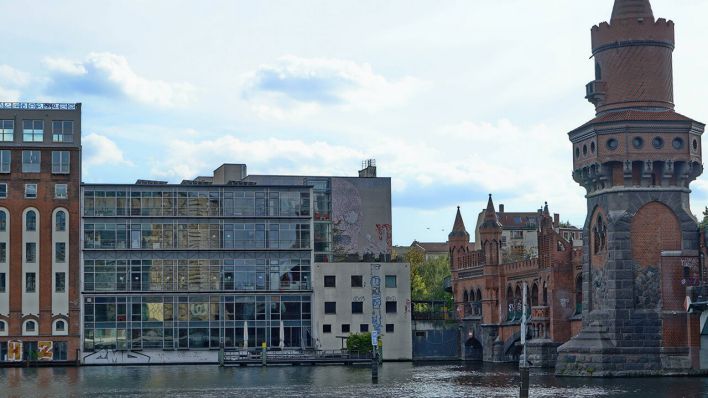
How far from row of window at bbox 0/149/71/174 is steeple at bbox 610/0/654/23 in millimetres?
60832

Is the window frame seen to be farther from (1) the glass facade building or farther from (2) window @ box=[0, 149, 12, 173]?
(1) the glass facade building

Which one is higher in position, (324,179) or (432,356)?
(324,179)

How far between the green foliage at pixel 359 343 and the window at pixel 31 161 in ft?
120

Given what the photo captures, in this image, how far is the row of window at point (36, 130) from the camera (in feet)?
425

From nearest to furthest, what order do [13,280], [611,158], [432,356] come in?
[611,158] → [13,280] → [432,356]

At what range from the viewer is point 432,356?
13988 centimetres

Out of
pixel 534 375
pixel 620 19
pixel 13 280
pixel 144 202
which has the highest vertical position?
pixel 620 19

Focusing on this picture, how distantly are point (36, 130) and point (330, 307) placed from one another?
35.7 metres

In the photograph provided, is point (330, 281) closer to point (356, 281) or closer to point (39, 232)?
point (356, 281)

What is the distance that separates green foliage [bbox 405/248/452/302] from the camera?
7136 inches

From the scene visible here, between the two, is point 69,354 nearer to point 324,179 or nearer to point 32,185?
point 32,185

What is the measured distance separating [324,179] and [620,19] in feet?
186

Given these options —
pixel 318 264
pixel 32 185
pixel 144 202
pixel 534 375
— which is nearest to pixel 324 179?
pixel 318 264

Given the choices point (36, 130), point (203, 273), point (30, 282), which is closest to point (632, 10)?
point (203, 273)
